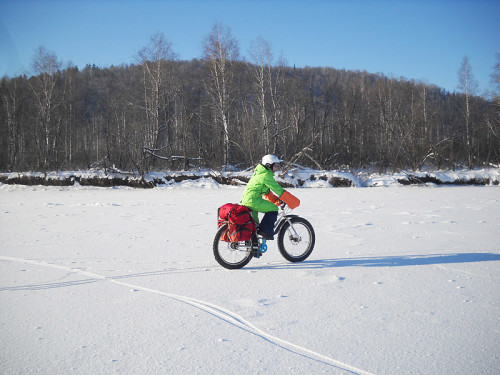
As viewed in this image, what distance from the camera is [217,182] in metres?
22.2

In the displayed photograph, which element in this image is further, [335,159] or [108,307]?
[335,159]

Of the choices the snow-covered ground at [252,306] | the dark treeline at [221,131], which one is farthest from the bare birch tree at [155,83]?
the snow-covered ground at [252,306]

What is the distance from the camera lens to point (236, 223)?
16.1ft

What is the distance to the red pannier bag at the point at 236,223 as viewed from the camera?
4.89 metres

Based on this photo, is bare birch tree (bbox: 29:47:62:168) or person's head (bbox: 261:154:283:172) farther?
bare birch tree (bbox: 29:47:62:168)

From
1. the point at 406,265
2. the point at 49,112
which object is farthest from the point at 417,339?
the point at 49,112

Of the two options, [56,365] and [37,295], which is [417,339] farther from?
[37,295]

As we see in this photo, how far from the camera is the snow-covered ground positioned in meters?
2.52

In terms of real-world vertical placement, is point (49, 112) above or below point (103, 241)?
above

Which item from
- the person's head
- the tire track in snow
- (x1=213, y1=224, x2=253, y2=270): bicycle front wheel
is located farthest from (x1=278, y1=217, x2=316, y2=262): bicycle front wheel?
the tire track in snow

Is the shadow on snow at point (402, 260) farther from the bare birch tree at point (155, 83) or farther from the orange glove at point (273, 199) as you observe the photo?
the bare birch tree at point (155, 83)

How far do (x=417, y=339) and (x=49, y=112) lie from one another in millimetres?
29147

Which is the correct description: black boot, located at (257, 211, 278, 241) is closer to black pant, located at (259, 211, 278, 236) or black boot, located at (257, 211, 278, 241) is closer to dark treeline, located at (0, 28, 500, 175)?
black pant, located at (259, 211, 278, 236)

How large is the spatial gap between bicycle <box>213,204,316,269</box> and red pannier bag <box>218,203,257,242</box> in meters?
0.08
